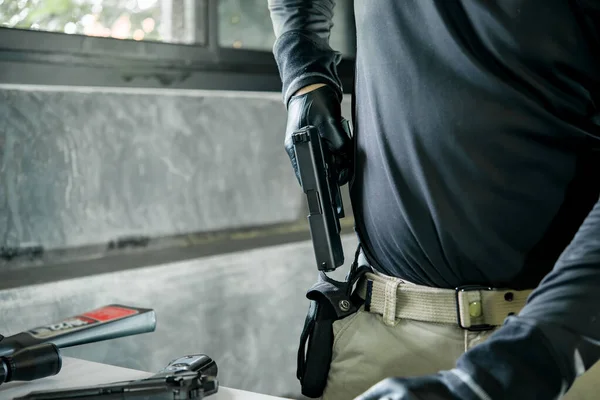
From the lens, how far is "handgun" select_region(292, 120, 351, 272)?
38.7 inches

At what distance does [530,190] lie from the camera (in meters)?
0.81

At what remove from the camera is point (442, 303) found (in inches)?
33.8

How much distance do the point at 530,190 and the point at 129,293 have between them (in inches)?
36.7

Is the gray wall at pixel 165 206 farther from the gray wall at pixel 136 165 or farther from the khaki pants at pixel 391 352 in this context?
the khaki pants at pixel 391 352

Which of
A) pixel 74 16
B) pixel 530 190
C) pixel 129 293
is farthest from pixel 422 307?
pixel 74 16

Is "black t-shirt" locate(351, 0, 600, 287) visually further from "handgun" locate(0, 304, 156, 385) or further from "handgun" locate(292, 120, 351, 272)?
"handgun" locate(0, 304, 156, 385)

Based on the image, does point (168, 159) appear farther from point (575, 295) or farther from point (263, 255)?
point (575, 295)

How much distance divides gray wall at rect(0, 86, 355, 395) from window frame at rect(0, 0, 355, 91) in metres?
0.04

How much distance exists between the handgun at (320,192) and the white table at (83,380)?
0.28 meters

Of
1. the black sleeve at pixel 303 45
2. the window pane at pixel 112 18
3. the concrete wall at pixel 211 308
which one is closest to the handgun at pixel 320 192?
the black sleeve at pixel 303 45

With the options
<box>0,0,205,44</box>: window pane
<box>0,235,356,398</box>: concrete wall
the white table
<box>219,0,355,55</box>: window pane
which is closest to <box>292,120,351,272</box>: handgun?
the white table

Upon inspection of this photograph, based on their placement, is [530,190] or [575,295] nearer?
[575,295]

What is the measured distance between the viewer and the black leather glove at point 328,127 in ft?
3.33

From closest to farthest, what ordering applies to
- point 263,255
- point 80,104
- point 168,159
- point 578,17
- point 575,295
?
point 575,295 → point 578,17 → point 80,104 → point 168,159 → point 263,255
